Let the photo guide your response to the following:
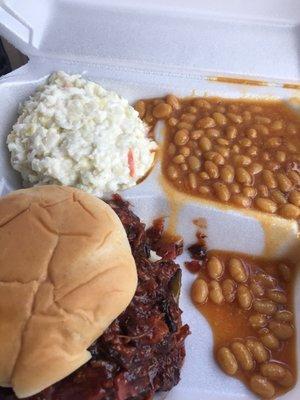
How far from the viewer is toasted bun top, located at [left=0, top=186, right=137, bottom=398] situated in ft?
5.30

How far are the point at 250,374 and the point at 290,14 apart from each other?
2.08 meters

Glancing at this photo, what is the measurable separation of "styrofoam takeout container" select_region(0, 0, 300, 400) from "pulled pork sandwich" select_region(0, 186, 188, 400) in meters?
0.46

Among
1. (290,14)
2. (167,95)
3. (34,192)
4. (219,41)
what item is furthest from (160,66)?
(34,192)

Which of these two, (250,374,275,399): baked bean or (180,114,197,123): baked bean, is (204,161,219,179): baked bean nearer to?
(180,114,197,123): baked bean

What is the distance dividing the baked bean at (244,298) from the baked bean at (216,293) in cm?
8

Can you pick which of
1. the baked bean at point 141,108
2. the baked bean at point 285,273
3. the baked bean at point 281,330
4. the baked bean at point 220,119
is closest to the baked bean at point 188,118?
the baked bean at point 220,119

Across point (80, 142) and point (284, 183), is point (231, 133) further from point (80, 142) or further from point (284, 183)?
point (80, 142)

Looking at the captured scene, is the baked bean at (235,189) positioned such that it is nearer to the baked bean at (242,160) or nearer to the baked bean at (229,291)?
the baked bean at (242,160)

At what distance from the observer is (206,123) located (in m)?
2.67

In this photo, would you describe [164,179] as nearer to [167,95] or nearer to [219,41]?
[167,95]

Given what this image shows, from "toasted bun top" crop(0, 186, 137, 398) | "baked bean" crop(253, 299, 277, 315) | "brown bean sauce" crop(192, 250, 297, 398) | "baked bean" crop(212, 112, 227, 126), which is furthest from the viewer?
"baked bean" crop(212, 112, 227, 126)

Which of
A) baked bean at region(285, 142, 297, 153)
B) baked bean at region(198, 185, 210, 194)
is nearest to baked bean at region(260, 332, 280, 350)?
baked bean at region(198, 185, 210, 194)

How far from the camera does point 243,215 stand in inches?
96.7

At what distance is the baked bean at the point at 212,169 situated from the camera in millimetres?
2506
